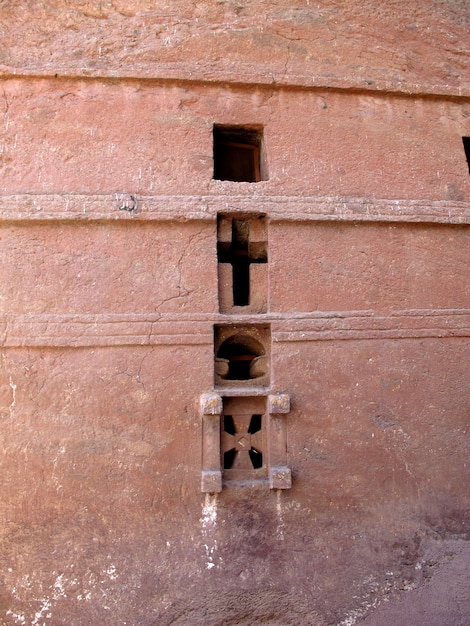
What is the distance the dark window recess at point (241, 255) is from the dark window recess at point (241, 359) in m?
0.31

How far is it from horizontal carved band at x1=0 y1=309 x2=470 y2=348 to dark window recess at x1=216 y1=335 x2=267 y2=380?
0.20m

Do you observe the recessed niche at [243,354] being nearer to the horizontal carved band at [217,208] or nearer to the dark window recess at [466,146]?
the horizontal carved band at [217,208]

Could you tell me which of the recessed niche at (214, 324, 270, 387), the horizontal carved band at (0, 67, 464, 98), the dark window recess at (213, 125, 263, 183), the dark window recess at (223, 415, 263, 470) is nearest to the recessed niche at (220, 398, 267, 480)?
the dark window recess at (223, 415, 263, 470)

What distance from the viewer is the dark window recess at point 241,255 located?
338 centimetres

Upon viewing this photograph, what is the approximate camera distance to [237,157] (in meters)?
3.74

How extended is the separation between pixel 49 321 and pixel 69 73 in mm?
1880

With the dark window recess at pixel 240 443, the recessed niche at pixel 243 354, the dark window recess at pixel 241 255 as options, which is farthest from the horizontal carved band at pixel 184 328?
the dark window recess at pixel 240 443

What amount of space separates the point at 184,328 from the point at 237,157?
1595 mm

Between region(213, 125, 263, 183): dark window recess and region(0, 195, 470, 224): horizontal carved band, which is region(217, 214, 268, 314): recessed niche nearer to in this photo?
region(0, 195, 470, 224): horizontal carved band

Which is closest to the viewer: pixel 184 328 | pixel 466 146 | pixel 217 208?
pixel 184 328

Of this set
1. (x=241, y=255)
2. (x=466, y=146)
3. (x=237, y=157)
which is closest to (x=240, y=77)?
(x=237, y=157)

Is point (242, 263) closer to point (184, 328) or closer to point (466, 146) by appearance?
point (184, 328)

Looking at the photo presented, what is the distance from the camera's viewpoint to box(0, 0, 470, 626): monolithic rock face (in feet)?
9.50

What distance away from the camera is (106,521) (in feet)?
9.45
